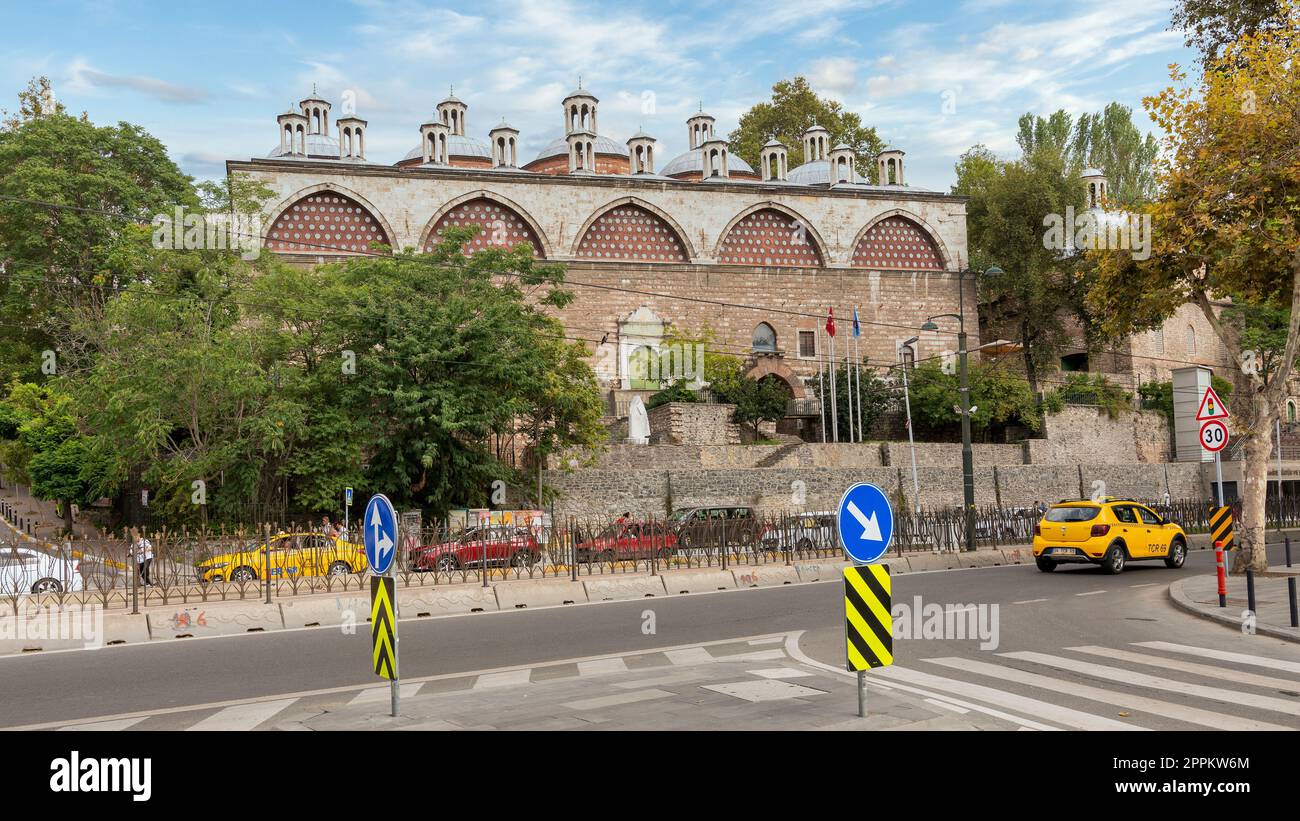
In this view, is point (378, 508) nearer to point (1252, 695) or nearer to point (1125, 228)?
point (1252, 695)

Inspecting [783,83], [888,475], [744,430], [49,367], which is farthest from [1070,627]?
[783,83]

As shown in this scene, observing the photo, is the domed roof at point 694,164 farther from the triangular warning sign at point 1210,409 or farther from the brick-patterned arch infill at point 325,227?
the triangular warning sign at point 1210,409

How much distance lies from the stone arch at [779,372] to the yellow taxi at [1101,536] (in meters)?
22.1

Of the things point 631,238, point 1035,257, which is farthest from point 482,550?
point 1035,257

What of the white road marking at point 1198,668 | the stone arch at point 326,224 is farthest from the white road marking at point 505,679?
the stone arch at point 326,224

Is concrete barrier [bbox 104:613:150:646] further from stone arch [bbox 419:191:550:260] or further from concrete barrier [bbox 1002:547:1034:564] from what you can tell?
stone arch [bbox 419:191:550:260]

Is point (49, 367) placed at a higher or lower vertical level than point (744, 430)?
higher

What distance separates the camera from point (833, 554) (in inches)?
863

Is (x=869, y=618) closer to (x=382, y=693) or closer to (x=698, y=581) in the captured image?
(x=382, y=693)

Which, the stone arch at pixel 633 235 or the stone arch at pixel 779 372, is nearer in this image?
the stone arch at pixel 779 372

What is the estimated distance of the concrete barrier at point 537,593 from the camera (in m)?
15.9

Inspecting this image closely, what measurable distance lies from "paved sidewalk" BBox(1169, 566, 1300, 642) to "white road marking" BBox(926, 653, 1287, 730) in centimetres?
380

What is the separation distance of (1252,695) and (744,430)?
29734 mm

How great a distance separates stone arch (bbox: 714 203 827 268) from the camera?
45406 mm
